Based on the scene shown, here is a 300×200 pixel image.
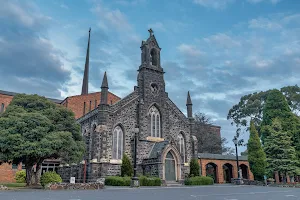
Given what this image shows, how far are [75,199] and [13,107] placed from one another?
44.5 feet

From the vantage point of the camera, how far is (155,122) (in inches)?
1272

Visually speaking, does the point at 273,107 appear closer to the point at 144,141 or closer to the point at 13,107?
the point at 144,141

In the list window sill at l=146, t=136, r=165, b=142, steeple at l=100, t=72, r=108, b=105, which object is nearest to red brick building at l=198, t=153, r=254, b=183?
window sill at l=146, t=136, r=165, b=142

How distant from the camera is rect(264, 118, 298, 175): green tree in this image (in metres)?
30.7

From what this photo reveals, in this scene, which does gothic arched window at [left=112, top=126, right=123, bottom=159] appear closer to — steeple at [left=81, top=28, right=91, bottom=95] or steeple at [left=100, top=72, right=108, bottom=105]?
steeple at [left=100, top=72, right=108, bottom=105]

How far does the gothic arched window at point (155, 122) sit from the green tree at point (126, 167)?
18.9 feet

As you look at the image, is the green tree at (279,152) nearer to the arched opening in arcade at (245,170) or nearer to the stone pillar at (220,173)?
the arched opening in arcade at (245,170)

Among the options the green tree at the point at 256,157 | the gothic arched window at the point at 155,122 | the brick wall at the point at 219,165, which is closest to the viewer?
the gothic arched window at the point at 155,122

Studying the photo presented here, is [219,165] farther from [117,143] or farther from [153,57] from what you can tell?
[153,57]

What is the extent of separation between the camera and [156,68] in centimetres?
3419

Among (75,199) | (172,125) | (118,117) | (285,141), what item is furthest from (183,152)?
(75,199)

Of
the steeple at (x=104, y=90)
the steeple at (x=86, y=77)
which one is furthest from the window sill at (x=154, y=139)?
the steeple at (x=86, y=77)

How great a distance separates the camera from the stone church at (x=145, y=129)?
90.0 ft

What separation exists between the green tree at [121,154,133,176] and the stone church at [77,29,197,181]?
1417 millimetres
